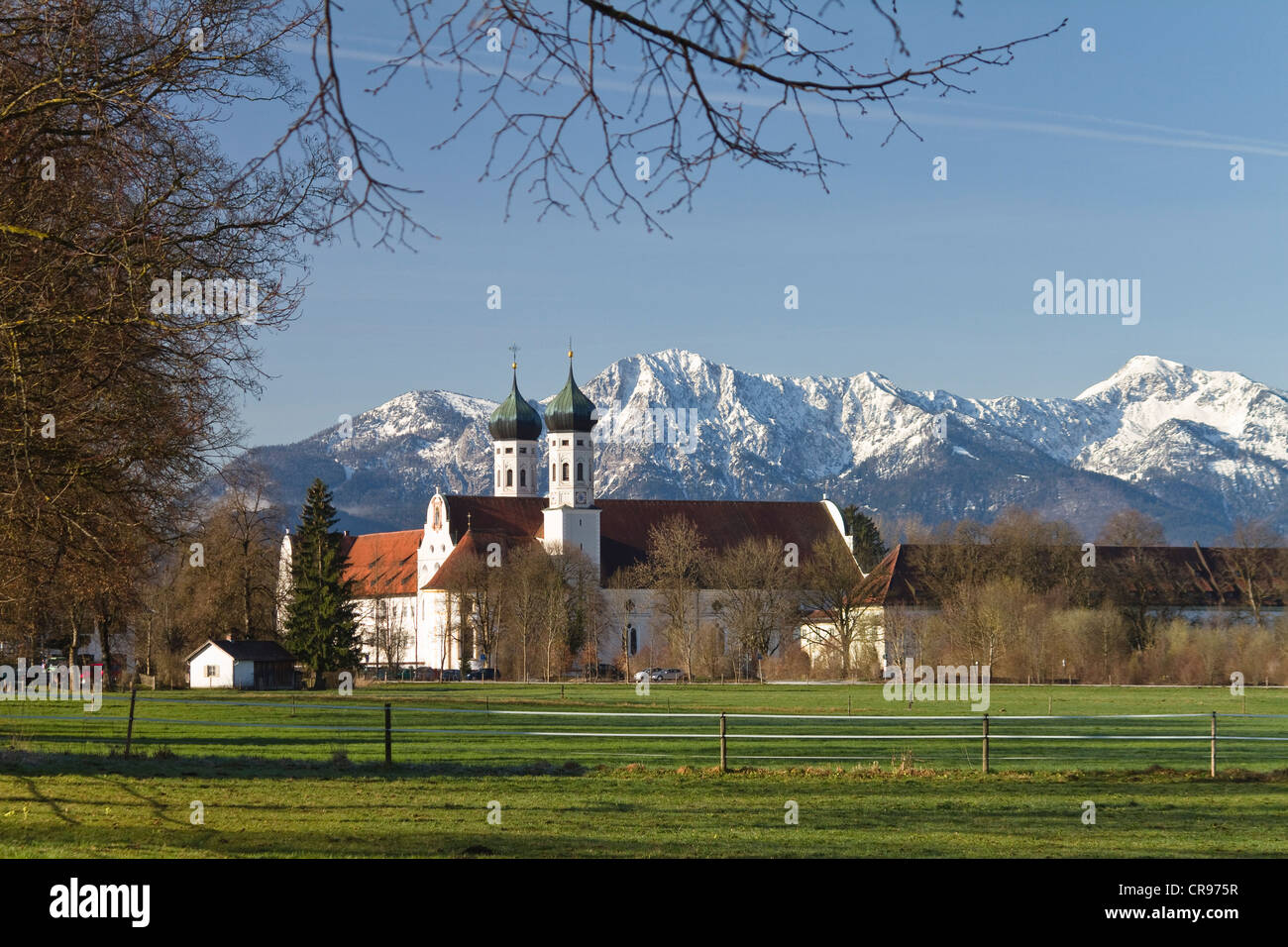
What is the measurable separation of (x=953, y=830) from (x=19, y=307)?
1055cm

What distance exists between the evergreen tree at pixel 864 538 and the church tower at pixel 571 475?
22681 mm

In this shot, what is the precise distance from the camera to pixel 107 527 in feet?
46.4

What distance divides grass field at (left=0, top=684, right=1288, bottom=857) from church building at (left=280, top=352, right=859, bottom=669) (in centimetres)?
7618

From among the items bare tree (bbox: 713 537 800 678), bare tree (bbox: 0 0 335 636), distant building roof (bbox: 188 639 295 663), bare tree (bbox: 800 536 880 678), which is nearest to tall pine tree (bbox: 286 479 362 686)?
distant building roof (bbox: 188 639 295 663)

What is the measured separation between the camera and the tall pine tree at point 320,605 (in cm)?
7625

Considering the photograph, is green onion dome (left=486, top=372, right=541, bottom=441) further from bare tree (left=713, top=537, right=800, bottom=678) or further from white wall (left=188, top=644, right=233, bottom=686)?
white wall (left=188, top=644, right=233, bottom=686)

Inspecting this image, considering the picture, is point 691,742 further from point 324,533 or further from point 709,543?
point 709,543

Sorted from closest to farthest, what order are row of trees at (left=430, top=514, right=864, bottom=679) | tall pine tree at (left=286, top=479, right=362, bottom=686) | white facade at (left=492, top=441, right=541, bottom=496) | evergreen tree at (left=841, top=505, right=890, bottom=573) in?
1. tall pine tree at (left=286, top=479, right=362, bottom=686)
2. row of trees at (left=430, top=514, right=864, bottom=679)
3. evergreen tree at (left=841, top=505, right=890, bottom=573)
4. white facade at (left=492, top=441, right=541, bottom=496)

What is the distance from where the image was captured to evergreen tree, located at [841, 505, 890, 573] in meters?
121

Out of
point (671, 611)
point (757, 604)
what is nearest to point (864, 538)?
point (671, 611)

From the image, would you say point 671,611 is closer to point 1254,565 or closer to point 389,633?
point 389,633

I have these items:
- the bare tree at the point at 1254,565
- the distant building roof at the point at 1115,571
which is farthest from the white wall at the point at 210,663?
the bare tree at the point at 1254,565

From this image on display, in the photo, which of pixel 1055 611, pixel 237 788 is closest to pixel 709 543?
pixel 1055 611

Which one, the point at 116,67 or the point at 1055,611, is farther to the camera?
the point at 1055,611
